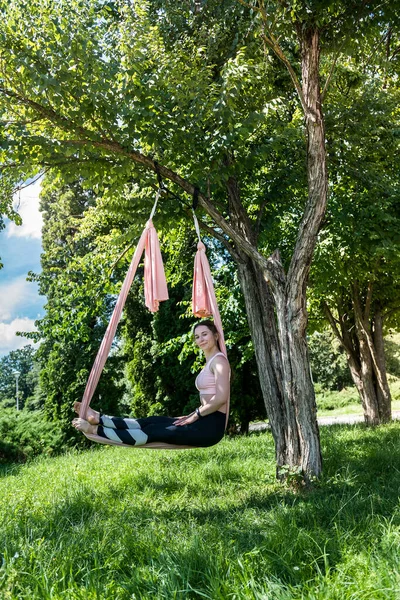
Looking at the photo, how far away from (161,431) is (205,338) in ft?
2.97

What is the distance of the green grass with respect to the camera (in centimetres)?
260

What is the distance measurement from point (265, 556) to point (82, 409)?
1708mm

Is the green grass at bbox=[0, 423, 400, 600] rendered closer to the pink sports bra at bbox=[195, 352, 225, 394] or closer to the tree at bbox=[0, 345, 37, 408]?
the pink sports bra at bbox=[195, 352, 225, 394]

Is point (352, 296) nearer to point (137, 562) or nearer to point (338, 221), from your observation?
point (338, 221)

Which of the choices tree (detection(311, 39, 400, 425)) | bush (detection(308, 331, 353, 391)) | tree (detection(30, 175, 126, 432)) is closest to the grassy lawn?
bush (detection(308, 331, 353, 391))

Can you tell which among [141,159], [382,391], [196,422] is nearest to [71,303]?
[141,159]

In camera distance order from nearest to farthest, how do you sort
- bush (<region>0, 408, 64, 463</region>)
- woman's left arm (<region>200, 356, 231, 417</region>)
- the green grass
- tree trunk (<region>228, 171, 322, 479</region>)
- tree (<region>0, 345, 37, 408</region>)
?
1. the green grass
2. woman's left arm (<region>200, 356, 231, 417</region>)
3. tree trunk (<region>228, 171, 322, 479</region>)
4. bush (<region>0, 408, 64, 463</region>)
5. tree (<region>0, 345, 37, 408</region>)

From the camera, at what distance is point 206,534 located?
359cm

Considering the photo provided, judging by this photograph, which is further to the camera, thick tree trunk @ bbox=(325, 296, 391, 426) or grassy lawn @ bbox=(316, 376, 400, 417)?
grassy lawn @ bbox=(316, 376, 400, 417)

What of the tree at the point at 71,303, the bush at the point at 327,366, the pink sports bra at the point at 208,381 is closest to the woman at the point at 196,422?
the pink sports bra at the point at 208,381

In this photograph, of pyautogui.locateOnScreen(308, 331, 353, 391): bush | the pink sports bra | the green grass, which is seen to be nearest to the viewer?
the green grass

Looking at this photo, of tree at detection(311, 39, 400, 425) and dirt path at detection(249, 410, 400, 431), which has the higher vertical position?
tree at detection(311, 39, 400, 425)

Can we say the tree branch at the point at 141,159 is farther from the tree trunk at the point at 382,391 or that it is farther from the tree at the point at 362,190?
the tree trunk at the point at 382,391

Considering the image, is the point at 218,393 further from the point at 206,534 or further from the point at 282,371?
the point at 282,371
